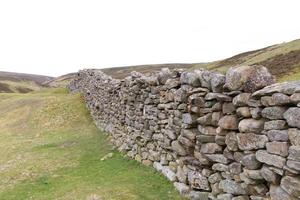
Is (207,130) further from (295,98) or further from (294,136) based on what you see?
(295,98)

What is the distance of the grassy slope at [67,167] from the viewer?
14.0 m

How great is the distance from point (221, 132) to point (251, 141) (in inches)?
51.8

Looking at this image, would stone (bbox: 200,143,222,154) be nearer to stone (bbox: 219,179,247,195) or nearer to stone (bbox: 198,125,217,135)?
stone (bbox: 198,125,217,135)

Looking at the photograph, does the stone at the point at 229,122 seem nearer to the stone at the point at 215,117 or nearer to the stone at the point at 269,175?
the stone at the point at 215,117

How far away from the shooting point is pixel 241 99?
9.75 metres

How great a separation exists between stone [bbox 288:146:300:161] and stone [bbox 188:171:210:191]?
3.79m

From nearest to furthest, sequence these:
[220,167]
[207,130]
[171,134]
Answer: [220,167]
[207,130]
[171,134]

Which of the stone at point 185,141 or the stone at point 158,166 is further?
the stone at point 158,166

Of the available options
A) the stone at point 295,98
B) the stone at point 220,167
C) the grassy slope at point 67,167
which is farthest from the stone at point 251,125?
the grassy slope at point 67,167

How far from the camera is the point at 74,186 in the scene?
49.1 feet

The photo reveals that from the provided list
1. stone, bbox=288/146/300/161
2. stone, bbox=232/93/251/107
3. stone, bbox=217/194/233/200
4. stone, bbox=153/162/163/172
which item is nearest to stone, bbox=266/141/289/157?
stone, bbox=288/146/300/161

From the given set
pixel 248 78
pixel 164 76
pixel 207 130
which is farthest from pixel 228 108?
pixel 164 76

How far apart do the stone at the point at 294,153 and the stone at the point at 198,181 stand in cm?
379

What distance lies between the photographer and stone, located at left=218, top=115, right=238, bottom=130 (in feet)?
33.7
